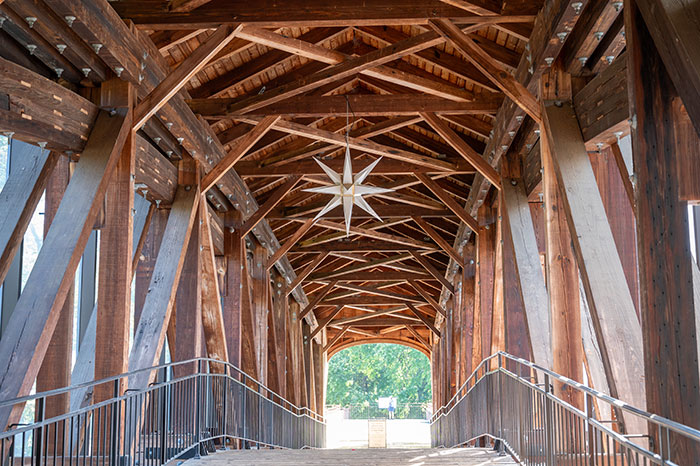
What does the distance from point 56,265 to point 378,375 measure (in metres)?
49.2

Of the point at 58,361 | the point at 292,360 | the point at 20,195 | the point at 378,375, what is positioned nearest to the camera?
the point at 20,195

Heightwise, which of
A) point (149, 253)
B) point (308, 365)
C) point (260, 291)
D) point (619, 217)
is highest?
Result: point (619, 217)

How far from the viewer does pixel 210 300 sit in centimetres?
1040

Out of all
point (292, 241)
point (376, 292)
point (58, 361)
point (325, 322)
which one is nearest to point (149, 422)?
point (58, 361)

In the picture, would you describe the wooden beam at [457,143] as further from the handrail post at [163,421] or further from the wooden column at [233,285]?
the handrail post at [163,421]

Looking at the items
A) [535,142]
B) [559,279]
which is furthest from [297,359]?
[559,279]

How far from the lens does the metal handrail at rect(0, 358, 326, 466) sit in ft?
15.3

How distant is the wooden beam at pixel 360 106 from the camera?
9.30m

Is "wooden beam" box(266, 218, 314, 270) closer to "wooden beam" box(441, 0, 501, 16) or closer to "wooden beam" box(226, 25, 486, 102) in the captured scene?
"wooden beam" box(226, 25, 486, 102)

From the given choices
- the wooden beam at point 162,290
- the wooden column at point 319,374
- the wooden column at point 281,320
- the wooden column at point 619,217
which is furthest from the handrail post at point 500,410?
the wooden column at point 319,374

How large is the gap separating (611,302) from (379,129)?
19.0 feet

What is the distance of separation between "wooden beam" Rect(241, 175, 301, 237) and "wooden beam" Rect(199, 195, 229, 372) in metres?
2.02

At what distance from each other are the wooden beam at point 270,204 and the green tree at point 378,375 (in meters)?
41.5

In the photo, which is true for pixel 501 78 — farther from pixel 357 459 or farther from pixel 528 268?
pixel 357 459
